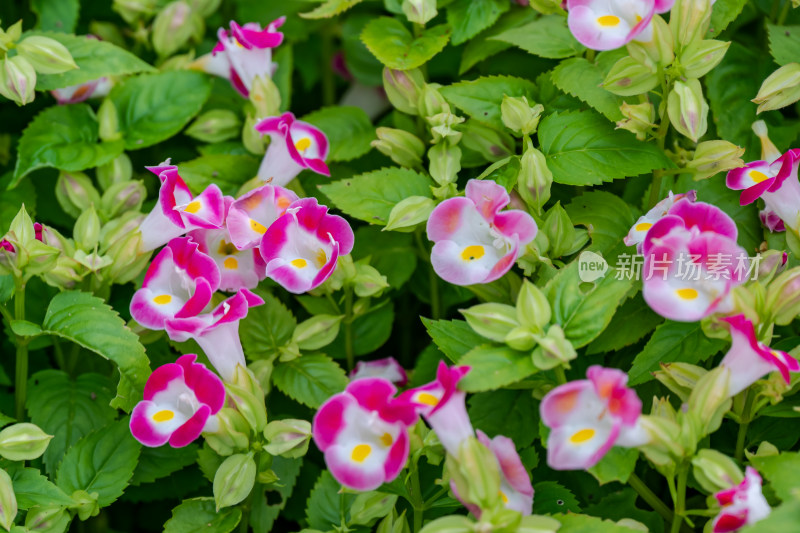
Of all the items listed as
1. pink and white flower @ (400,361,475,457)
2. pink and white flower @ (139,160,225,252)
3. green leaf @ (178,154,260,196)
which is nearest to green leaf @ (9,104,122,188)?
green leaf @ (178,154,260,196)

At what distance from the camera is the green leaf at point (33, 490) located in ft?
3.52

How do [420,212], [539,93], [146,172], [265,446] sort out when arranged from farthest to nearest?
[146,172] < [539,93] < [420,212] < [265,446]

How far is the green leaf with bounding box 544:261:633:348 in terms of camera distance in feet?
3.19

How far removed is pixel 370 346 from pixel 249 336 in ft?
0.67

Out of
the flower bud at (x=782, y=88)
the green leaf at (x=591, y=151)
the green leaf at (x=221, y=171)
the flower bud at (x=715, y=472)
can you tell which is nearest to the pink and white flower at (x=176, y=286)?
the green leaf at (x=221, y=171)

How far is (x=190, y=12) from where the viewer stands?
5.34ft

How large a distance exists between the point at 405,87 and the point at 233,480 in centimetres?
64

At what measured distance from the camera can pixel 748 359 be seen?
0.94 metres

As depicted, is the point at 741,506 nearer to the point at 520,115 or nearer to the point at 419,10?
the point at 520,115

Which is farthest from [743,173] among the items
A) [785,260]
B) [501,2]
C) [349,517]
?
[349,517]

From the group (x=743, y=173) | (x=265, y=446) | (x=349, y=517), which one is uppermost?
(x=743, y=173)

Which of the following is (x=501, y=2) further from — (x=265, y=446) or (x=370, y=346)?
(x=265, y=446)

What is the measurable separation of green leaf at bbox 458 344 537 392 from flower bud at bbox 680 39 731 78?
0.43 metres

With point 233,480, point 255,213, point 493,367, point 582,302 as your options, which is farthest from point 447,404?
point 255,213
